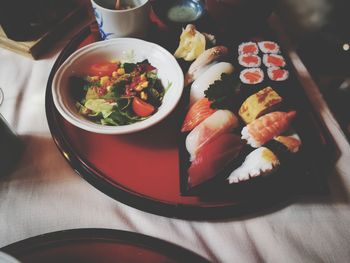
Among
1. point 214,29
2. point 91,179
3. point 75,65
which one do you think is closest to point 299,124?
point 214,29

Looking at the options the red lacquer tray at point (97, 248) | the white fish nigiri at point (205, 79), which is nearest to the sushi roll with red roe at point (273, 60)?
the white fish nigiri at point (205, 79)

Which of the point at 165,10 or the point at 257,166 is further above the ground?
the point at 165,10

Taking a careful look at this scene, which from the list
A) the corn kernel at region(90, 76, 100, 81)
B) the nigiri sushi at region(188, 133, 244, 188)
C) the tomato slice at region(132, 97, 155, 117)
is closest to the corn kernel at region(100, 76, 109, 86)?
the corn kernel at region(90, 76, 100, 81)

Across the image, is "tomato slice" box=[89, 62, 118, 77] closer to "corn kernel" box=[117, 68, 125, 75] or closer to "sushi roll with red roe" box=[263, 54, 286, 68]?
"corn kernel" box=[117, 68, 125, 75]

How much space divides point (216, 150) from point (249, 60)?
410 mm

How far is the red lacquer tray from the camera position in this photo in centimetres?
57

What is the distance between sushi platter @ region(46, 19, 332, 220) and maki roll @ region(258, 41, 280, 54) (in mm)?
110

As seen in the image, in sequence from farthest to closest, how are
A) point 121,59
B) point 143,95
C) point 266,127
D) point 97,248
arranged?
1. point 121,59
2. point 143,95
3. point 266,127
4. point 97,248

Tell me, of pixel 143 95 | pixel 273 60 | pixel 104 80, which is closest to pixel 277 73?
pixel 273 60

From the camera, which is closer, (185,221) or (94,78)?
(185,221)

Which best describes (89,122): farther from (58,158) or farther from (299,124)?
(299,124)

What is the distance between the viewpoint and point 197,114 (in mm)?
787

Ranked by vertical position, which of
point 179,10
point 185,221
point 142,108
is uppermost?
point 179,10

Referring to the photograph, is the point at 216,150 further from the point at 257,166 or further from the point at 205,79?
the point at 205,79
